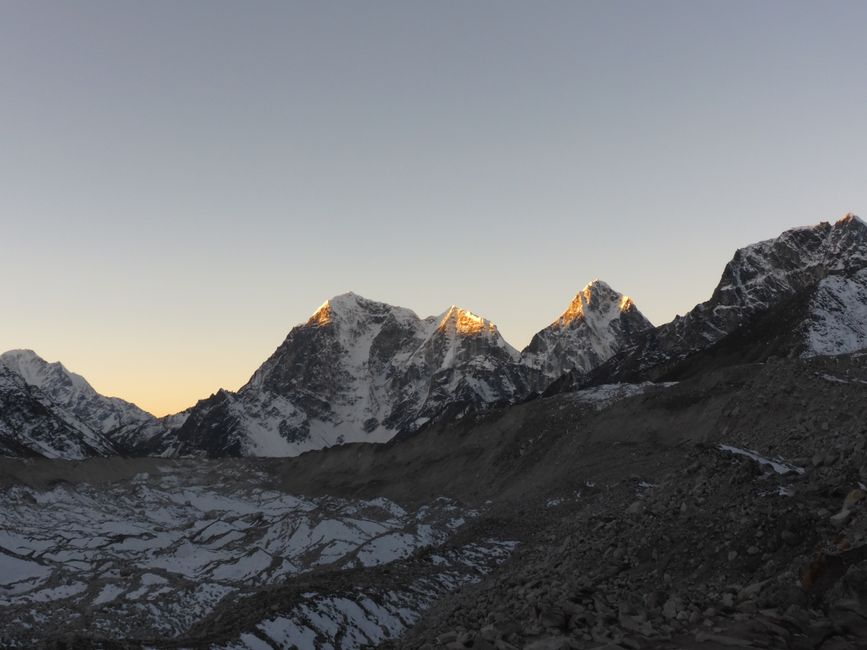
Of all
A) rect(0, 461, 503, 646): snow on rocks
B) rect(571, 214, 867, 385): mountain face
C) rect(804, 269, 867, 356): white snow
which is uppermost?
rect(571, 214, 867, 385): mountain face

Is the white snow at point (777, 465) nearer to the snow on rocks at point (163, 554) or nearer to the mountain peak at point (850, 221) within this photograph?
the snow on rocks at point (163, 554)

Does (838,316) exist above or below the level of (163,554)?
above

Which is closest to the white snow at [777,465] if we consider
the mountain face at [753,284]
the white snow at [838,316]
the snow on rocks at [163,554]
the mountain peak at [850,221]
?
the snow on rocks at [163,554]

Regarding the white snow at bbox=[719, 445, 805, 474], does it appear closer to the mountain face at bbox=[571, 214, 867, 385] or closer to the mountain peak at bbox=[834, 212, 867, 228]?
the mountain face at bbox=[571, 214, 867, 385]

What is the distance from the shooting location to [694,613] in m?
13.5

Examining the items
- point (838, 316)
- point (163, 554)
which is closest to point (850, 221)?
point (838, 316)

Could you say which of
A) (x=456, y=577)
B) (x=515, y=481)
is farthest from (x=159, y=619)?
(x=515, y=481)

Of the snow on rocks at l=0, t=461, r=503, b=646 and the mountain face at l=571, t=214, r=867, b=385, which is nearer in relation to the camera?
the snow on rocks at l=0, t=461, r=503, b=646

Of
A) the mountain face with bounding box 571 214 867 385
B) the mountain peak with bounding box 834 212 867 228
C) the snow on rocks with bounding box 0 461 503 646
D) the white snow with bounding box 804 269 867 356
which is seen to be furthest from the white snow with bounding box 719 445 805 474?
the mountain peak with bounding box 834 212 867 228

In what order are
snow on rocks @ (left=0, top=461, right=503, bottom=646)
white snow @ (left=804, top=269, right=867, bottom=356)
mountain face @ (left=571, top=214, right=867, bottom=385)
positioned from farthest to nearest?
mountain face @ (left=571, top=214, right=867, bottom=385) → white snow @ (left=804, top=269, right=867, bottom=356) → snow on rocks @ (left=0, top=461, right=503, bottom=646)

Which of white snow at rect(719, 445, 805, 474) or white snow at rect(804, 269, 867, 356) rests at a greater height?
white snow at rect(804, 269, 867, 356)

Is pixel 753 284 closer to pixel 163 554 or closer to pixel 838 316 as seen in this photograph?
pixel 838 316

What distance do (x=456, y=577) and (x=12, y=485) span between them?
93.0 metres

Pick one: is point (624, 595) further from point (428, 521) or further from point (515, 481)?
point (515, 481)
